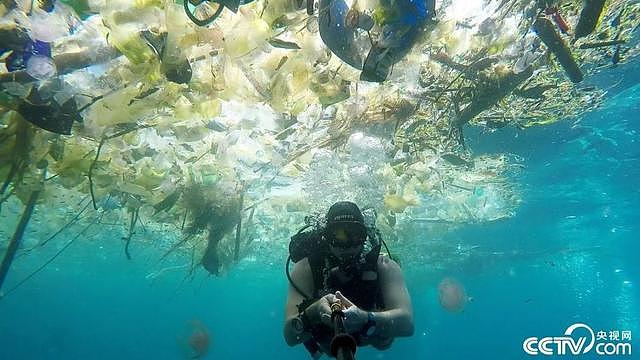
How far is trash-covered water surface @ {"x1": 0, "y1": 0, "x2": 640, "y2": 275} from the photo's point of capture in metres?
2.90

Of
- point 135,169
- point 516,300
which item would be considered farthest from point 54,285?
point 516,300

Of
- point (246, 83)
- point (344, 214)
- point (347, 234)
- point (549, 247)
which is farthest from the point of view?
point (549, 247)

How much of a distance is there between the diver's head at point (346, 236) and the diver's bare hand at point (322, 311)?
3.40ft

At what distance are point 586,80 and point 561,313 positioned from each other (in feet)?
340

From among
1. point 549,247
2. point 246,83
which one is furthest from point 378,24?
point 549,247

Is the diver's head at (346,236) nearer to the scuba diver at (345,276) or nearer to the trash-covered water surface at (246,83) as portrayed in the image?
the scuba diver at (345,276)

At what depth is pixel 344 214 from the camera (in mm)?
4000

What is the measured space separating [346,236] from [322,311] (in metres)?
1.21

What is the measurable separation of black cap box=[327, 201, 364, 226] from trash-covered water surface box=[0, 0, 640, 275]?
118cm

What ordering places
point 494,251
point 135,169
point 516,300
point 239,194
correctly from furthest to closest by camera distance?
point 516,300, point 494,251, point 239,194, point 135,169

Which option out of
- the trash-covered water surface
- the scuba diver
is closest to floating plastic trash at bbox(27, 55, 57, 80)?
the trash-covered water surface

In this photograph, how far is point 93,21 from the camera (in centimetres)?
368

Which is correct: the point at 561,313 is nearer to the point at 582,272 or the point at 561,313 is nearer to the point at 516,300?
the point at 516,300

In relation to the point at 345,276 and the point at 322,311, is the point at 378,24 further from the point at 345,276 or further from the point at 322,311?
the point at 345,276
